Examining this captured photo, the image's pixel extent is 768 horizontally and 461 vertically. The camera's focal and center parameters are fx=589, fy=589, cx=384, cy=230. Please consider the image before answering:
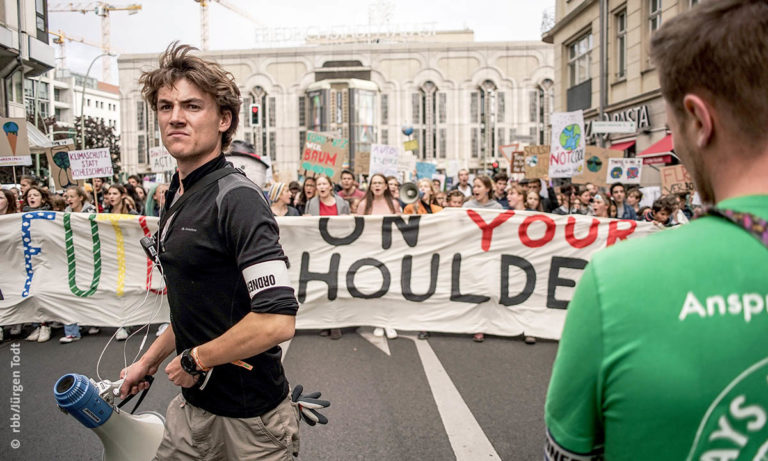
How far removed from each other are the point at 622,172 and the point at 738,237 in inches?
539

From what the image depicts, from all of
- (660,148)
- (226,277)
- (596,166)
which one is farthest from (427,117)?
(226,277)

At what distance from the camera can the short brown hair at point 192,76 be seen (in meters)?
2.01

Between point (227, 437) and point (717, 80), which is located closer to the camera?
point (717, 80)

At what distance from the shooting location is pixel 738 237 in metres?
0.91

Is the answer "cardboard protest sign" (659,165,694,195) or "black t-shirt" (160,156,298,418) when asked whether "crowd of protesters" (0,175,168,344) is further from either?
"cardboard protest sign" (659,165,694,195)

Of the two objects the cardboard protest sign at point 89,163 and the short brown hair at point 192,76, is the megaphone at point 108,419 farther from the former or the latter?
the cardboard protest sign at point 89,163

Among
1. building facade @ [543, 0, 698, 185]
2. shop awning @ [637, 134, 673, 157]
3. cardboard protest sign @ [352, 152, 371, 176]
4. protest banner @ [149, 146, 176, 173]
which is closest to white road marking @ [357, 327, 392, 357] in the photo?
protest banner @ [149, 146, 176, 173]

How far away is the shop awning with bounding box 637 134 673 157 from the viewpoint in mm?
17328

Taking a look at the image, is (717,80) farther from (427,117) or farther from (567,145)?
(427,117)

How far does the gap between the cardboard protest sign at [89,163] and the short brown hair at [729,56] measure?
12.8 m

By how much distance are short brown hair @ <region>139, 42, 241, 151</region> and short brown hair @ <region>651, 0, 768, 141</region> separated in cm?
149

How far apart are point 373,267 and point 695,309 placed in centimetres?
648

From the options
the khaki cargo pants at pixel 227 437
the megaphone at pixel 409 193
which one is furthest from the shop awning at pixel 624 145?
the khaki cargo pants at pixel 227 437

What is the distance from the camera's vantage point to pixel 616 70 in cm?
2258
